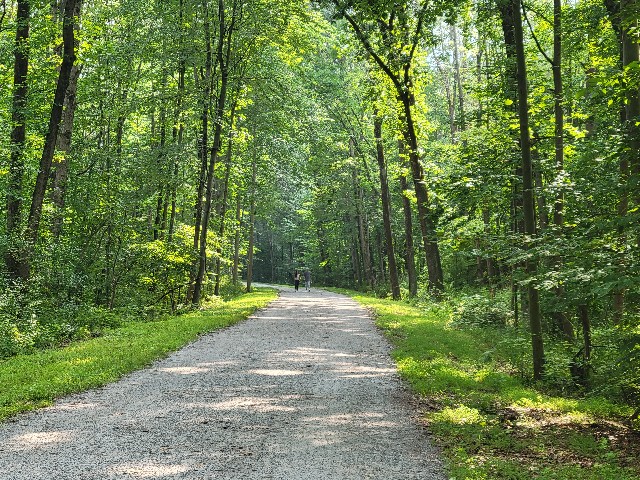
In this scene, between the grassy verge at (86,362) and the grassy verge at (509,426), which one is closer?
the grassy verge at (509,426)

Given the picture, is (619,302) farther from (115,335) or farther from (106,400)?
(115,335)

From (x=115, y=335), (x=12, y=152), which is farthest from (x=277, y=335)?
(x=12, y=152)

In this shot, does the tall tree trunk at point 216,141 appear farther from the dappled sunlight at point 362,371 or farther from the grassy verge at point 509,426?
the dappled sunlight at point 362,371

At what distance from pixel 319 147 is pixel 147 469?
19399 millimetres

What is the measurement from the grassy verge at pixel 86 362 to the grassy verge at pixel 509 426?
15.5ft

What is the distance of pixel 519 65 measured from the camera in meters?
8.06

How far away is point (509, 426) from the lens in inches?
236

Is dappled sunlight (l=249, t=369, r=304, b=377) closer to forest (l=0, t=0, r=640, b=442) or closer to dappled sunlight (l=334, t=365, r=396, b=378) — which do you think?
dappled sunlight (l=334, t=365, r=396, b=378)

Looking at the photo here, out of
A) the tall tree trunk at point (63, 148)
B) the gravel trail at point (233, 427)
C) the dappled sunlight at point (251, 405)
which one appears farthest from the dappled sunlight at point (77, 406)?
the tall tree trunk at point (63, 148)

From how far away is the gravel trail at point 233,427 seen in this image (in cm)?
460

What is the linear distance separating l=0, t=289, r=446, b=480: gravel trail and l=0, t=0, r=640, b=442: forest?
8.35 feet

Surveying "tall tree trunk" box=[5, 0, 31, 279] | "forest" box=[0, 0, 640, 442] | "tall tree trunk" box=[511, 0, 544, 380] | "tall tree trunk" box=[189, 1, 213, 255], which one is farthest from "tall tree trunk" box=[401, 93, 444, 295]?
"tall tree trunk" box=[5, 0, 31, 279]

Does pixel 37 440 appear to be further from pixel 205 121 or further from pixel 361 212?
pixel 361 212

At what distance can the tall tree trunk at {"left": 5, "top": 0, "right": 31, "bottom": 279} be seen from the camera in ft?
42.1
